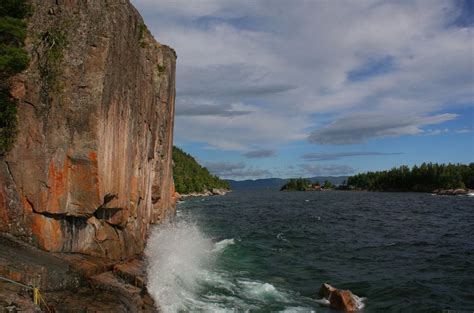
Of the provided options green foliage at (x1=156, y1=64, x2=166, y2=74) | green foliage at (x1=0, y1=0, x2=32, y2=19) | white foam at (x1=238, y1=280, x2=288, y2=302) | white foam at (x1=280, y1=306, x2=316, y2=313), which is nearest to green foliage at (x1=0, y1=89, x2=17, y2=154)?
green foliage at (x1=0, y1=0, x2=32, y2=19)

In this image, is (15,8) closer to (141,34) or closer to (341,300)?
(141,34)

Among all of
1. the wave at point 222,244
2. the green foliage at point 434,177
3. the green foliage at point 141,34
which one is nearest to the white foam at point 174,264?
the wave at point 222,244

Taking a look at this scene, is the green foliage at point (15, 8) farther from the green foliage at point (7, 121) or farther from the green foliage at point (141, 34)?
the green foliage at point (141, 34)

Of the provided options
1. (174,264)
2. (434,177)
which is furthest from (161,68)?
(434,177)

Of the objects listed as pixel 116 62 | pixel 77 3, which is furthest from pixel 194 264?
pixel 77 3

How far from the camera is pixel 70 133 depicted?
18.3m

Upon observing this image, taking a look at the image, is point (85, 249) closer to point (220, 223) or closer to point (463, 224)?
point (220, 223)

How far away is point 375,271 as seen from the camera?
2748 centimetres

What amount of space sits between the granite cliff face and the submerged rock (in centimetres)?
1118

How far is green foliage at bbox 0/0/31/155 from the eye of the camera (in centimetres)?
1672

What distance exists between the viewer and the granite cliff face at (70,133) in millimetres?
17484

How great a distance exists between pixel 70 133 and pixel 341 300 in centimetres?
1495

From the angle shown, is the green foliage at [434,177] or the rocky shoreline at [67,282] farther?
the green foliage at [434,177]

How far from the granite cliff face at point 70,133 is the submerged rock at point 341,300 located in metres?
11.2
